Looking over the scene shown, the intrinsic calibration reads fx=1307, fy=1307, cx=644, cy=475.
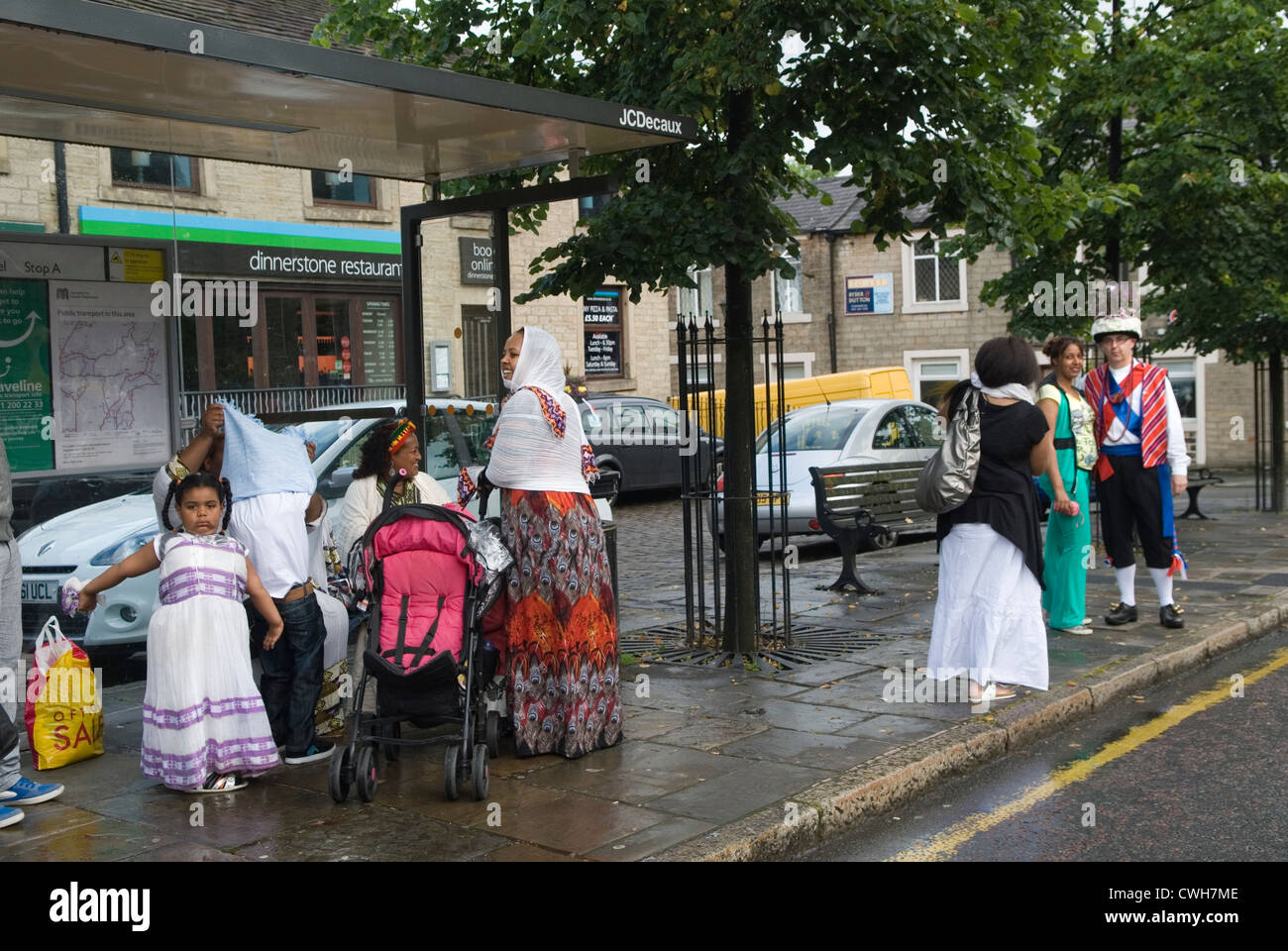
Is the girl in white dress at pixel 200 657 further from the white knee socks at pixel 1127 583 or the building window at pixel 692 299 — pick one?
the white knee socks at pixel 1127 583

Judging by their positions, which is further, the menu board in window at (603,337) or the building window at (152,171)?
the menu board in window at (603,337)

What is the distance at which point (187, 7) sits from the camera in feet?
54.8

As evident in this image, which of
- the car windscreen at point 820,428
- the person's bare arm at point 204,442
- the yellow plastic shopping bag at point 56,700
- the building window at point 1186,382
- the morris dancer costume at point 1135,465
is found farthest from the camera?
the building window at point 1186,382

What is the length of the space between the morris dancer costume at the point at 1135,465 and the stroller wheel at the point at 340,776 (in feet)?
19.3

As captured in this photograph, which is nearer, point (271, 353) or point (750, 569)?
point (750, 569)

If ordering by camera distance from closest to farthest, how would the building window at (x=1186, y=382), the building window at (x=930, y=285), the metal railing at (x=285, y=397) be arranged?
the metal railing at (x=285, y=397) < the building window at (x=1186, y=382) < the building window at (x=930, y=285)

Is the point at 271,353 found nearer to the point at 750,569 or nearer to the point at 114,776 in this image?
the point at 750,569

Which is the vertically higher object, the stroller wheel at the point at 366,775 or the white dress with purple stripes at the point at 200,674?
the white dress with purple stripes at the point at 200,674

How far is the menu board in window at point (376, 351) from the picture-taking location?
35.3ft

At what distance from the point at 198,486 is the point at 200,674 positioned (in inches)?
31.5

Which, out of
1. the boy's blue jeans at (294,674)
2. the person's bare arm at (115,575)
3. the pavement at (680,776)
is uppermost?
the person's bare arm at (115,575)

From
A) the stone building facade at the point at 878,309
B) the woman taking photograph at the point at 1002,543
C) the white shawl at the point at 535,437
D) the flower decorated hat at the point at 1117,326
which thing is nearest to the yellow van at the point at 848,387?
the stone building facade at the point at 878,309
